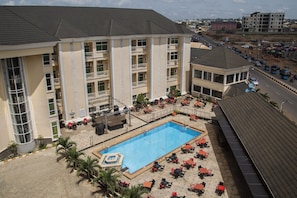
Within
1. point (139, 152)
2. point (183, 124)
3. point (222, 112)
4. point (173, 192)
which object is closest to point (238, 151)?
point (173, 192)

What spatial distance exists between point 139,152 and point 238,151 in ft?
39.3

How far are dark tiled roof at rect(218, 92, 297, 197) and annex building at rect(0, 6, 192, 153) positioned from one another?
16.3m

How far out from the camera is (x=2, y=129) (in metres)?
25.4

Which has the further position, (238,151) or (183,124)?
(183,124)

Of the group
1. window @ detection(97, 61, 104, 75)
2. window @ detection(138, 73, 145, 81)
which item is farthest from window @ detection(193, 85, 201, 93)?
window @ detection(97, 61, 104, 75)

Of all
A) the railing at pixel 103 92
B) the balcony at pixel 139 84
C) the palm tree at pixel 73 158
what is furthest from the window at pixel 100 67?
the palm tree at pixel 73 158

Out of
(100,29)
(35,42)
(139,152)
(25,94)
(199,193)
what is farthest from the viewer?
(100,29)

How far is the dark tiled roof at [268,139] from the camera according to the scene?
1520cm

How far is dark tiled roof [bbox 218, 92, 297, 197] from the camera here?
15.2 metres

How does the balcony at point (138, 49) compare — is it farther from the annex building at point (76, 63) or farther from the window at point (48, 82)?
the window at point (48, 82)

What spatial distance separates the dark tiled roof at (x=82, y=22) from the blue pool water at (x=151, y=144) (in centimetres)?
1488

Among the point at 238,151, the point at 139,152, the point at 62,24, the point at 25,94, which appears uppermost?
the point at 62,24

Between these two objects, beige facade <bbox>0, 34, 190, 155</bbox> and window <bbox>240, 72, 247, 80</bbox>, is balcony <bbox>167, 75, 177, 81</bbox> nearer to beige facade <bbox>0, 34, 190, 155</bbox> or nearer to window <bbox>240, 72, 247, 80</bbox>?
beige facade <bbox>0, 34, 190, 155</bbox>

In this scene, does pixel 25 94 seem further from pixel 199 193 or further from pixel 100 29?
pixel 199 193
